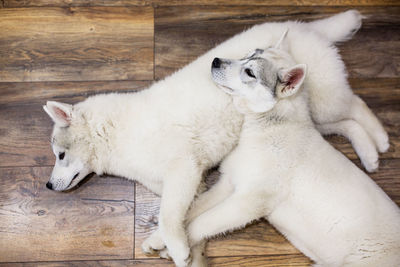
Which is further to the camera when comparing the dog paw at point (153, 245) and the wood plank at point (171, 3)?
the wood plank at point (171, 3)

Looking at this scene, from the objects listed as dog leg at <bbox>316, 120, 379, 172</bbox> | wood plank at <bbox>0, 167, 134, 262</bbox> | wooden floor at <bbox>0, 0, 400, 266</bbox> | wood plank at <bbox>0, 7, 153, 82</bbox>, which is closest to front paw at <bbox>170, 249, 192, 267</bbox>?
wooden floor at <bbox>0, 0, 400, 266</bbox>

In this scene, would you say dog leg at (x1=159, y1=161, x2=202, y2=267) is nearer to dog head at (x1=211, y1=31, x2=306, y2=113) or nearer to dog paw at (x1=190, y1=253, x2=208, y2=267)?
dog paw at (x1=190, y1=253, x2=208, y2=267)

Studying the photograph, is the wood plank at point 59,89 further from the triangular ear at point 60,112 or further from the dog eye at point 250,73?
the dog eye at point 250,73

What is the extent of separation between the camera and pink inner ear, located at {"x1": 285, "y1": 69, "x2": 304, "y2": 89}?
199 centimetres

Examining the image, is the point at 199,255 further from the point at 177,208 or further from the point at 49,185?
the point at 49,185

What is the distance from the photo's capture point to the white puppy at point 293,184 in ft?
6.63

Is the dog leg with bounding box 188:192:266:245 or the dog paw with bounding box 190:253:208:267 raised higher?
the dog leg with bounding box 188:192:266:245

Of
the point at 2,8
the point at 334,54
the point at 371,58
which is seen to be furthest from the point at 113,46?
the point at 371,58

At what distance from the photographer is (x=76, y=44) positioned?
2938 millimetres

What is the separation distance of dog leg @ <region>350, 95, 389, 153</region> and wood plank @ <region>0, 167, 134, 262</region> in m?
1.79

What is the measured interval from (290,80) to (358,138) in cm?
93

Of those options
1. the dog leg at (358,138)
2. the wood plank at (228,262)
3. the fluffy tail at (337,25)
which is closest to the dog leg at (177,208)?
the wood plank at (228,262)

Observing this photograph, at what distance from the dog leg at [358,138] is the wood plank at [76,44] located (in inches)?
58.9

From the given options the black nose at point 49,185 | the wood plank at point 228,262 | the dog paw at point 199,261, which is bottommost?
the wood plank at point 228,262
